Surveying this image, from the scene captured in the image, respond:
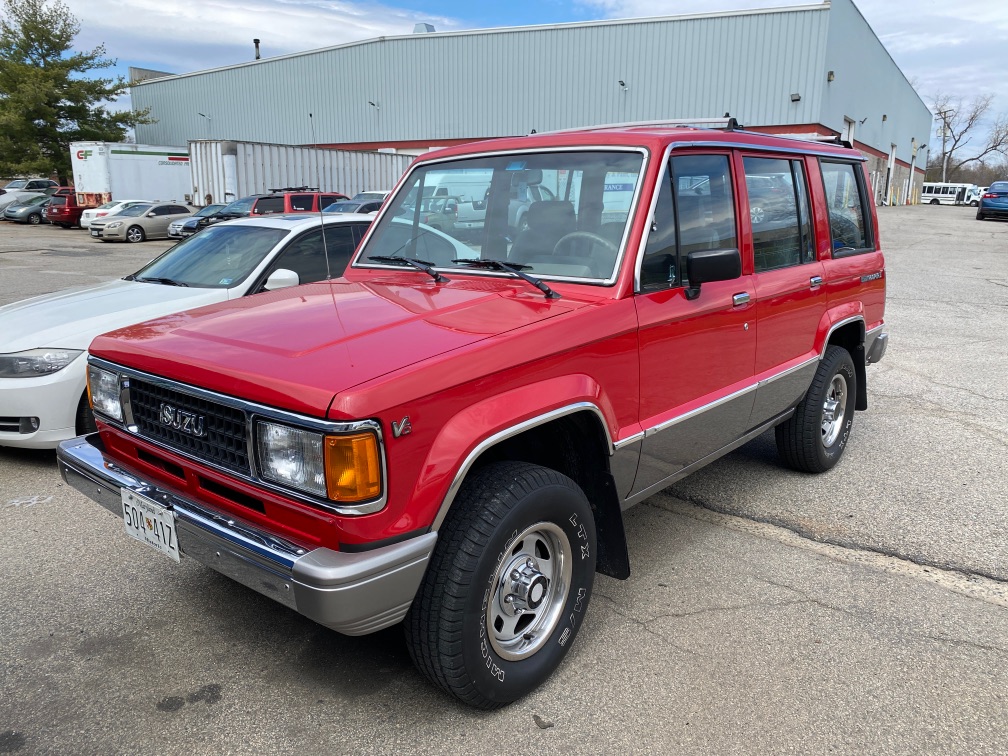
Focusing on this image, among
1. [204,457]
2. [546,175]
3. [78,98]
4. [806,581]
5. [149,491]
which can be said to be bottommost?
[806,581]

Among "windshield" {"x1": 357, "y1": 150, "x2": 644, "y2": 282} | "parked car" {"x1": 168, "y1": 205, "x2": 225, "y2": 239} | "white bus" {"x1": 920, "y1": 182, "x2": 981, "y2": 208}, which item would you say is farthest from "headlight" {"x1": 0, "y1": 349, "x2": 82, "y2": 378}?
"white bus" {"x1": 920, "y1": 182, "x2": 981, "y2": 208}

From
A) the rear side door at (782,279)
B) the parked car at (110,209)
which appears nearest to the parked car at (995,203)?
the parked car at (110,209)

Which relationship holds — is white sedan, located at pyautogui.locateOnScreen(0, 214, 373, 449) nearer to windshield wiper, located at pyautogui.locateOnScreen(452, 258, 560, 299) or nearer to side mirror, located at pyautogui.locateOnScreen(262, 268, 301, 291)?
side mirror, located at pyautogui.locateOnScreen(262, 268, 301, 291)

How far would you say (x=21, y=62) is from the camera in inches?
1608

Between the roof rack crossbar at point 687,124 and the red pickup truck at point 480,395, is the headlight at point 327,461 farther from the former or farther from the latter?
the roof rack crossbar at point 687,124

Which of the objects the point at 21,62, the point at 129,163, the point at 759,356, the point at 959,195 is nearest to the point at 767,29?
the point at 129,163

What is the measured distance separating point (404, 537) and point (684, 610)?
5.23 ft

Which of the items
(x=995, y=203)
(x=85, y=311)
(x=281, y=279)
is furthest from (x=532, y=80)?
(x=281, y=279)

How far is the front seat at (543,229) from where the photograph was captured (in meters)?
3.30

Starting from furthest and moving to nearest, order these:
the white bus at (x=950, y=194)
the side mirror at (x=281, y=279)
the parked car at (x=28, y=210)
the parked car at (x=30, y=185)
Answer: the white bus at (x=950, y=194) < the parked car at (x=30, y=185) < the parked car at (x=28, y=210) < the side mirror at (x=281, y=279)

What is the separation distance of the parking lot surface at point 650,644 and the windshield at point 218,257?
5.69 feet

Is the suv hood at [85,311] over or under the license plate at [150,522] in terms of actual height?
over

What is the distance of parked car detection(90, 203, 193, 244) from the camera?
25.1 meters

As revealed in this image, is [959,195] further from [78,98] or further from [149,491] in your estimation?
[149,491]
